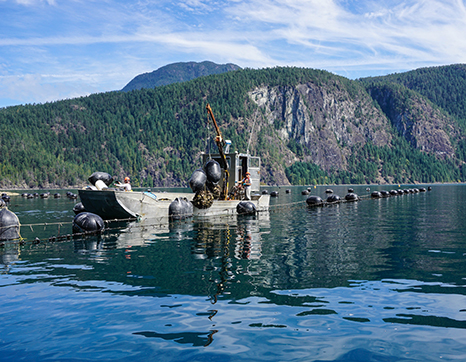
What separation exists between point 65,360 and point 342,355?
5.73m

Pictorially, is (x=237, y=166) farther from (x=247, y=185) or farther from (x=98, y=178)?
(x=98, y=178)

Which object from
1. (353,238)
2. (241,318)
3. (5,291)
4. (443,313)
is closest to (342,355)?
(241,318)

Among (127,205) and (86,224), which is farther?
(127,205)

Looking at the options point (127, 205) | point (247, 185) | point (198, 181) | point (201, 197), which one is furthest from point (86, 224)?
point (247, 185)

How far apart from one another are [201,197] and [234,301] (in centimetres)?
2796

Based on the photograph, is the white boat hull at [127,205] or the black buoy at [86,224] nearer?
the black buoy at [86,224]

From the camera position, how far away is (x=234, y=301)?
12680mm

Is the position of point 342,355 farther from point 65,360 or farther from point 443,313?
point 65,360

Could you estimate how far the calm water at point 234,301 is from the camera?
30.9 feet

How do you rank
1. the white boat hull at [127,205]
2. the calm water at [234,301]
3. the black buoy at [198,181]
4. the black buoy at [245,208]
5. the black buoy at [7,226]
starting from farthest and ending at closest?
the black buoy at [245,208]
the black buoy at [198,181]
the white boat hull at [127,205]
the black buoy at [7,226]
the calm water at [234,301]

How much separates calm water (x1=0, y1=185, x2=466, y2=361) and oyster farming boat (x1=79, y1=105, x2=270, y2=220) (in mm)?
9457

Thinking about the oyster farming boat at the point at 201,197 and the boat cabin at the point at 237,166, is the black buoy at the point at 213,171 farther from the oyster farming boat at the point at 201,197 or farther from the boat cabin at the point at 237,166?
the boat cabin at the point at 237,166

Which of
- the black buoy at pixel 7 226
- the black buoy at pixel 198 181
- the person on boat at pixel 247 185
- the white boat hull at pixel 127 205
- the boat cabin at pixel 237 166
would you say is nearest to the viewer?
the black buoy at pixel 7 226

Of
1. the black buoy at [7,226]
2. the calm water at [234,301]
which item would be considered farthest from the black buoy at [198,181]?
the black buoy at [7,226]
